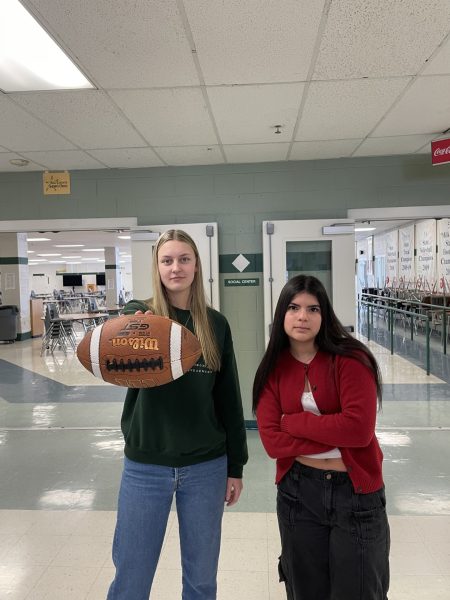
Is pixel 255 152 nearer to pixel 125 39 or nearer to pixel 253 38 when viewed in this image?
pixel 253 38

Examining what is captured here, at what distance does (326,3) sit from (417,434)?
376 centimetres

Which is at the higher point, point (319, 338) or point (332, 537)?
point (319, 338)

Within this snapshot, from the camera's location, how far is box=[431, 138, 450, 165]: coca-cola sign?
12.2ft

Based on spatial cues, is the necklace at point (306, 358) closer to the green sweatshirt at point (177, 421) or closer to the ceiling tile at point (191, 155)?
the green sweatshirt at point (177, 421)

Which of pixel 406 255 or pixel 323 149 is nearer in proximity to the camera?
pixel 323 149

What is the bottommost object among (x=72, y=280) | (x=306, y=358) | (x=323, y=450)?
(x=323, y=450)

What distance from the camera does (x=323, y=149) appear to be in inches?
156

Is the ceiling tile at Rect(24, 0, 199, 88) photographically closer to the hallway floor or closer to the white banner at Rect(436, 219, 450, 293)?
the hallway floor

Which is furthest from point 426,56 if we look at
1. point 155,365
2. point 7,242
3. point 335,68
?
point 7,242

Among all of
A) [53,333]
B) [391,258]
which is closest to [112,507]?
[53,333]

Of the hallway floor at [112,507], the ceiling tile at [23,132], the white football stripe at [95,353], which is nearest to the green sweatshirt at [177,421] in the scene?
the white football stripe at [95,353]

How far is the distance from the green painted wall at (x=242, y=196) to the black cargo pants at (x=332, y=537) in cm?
298

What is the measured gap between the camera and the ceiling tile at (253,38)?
183cm

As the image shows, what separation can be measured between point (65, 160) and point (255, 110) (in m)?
1.98
